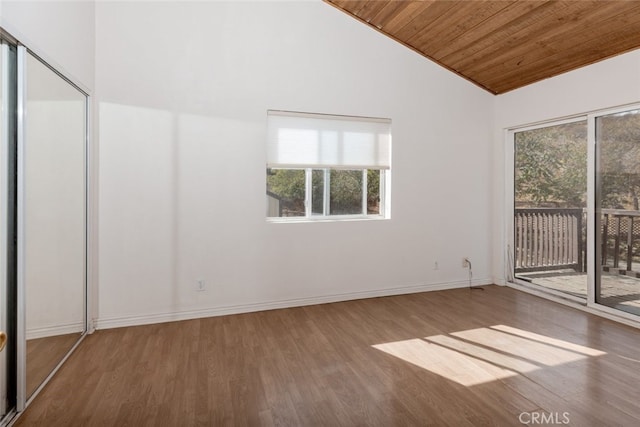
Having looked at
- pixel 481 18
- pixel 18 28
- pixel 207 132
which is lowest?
pixel 207 132

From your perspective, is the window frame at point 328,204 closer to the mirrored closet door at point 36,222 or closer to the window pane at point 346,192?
the window pane at point 346,192

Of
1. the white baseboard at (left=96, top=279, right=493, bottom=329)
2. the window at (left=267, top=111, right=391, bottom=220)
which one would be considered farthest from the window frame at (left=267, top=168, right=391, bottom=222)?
the white baseboard at (left=96, top=279, right=493, bottom=329)

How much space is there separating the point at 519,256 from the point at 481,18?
2.89 m

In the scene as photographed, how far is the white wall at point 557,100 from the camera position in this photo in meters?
3.21

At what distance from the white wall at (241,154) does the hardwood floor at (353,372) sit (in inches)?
18.1

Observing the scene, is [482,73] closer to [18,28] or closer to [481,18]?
[481,18]

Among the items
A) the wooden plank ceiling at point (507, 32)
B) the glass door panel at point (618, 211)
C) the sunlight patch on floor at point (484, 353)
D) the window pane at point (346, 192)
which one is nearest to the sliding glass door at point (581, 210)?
the glass door panel at point (618, 211)

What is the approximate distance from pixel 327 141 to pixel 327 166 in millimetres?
278

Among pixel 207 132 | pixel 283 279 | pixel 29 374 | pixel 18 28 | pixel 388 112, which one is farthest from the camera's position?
pixel 388 112

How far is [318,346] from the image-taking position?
9.33ft

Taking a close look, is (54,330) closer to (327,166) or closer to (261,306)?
(261,306)

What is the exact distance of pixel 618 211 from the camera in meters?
3.38

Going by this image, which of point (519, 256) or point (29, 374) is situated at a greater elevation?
point (519, 256)

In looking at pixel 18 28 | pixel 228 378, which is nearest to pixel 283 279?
pixel 228 378
